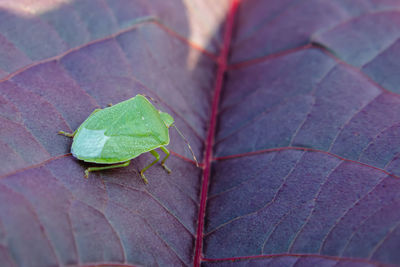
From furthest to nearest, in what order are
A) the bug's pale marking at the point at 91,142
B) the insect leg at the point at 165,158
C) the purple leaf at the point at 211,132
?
the insect leg at the point at 165,158 < the bug's pale marking at the point at 91,142 < the purple leaf at the point at 211,132

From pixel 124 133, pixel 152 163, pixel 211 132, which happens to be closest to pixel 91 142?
pixel 124 133

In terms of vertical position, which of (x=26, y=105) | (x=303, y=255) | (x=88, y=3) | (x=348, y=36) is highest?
(x=88, y=3)

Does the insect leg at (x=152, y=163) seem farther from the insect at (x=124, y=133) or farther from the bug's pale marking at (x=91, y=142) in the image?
the bug's pale marking at (x=91, y=142)

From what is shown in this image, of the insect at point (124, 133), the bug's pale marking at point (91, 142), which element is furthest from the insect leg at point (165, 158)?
the bug's pale marking at point (91, 142)

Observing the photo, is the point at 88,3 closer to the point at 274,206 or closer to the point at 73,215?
the point at 73,215

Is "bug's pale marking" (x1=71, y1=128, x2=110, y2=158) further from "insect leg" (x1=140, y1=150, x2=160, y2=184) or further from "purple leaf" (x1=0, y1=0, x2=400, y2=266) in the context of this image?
"insect leg" (x1=140, y1=150, x2=160, y2=184)

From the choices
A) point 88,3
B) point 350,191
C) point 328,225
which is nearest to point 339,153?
point 350,191

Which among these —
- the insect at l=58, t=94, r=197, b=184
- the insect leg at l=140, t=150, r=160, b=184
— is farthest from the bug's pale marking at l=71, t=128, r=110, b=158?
the insect leg at l=140, t=150, r=160, b=184
